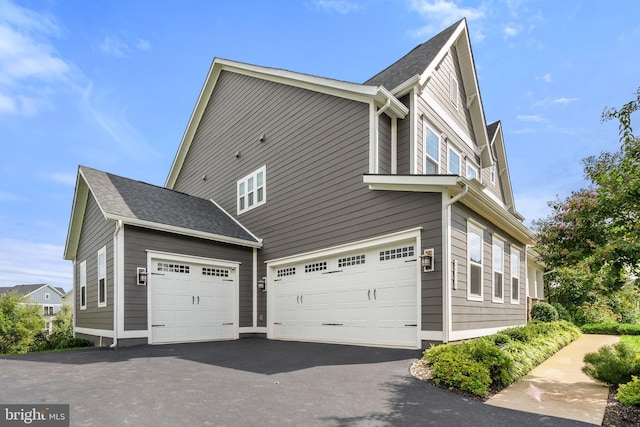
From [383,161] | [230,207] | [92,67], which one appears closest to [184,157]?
[230,207]

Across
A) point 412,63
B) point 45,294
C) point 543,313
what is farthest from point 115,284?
point 45,294

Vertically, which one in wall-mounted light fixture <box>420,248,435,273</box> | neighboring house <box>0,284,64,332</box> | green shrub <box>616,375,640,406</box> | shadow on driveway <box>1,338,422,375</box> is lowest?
neighboring house <box>0,284,64,332</box>

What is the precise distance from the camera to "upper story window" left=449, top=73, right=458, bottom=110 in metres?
12.6

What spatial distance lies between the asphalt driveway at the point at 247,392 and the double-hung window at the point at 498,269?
Answer: 4.45 m

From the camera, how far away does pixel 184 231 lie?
35.3 ft

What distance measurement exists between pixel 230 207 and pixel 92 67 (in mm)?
6311

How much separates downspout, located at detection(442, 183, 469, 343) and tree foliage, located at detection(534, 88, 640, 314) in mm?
1802

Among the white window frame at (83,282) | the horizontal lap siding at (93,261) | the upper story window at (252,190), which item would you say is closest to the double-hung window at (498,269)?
the upper story window at (252,190)

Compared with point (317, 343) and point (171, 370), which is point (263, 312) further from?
point (171, 370)

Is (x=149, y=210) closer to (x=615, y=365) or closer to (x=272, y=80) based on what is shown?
(x=272, y=80)

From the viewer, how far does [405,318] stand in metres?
8.16

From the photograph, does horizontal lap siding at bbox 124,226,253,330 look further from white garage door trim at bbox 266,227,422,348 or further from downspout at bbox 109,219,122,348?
white garage door trim at bbox 266,227,422,348
